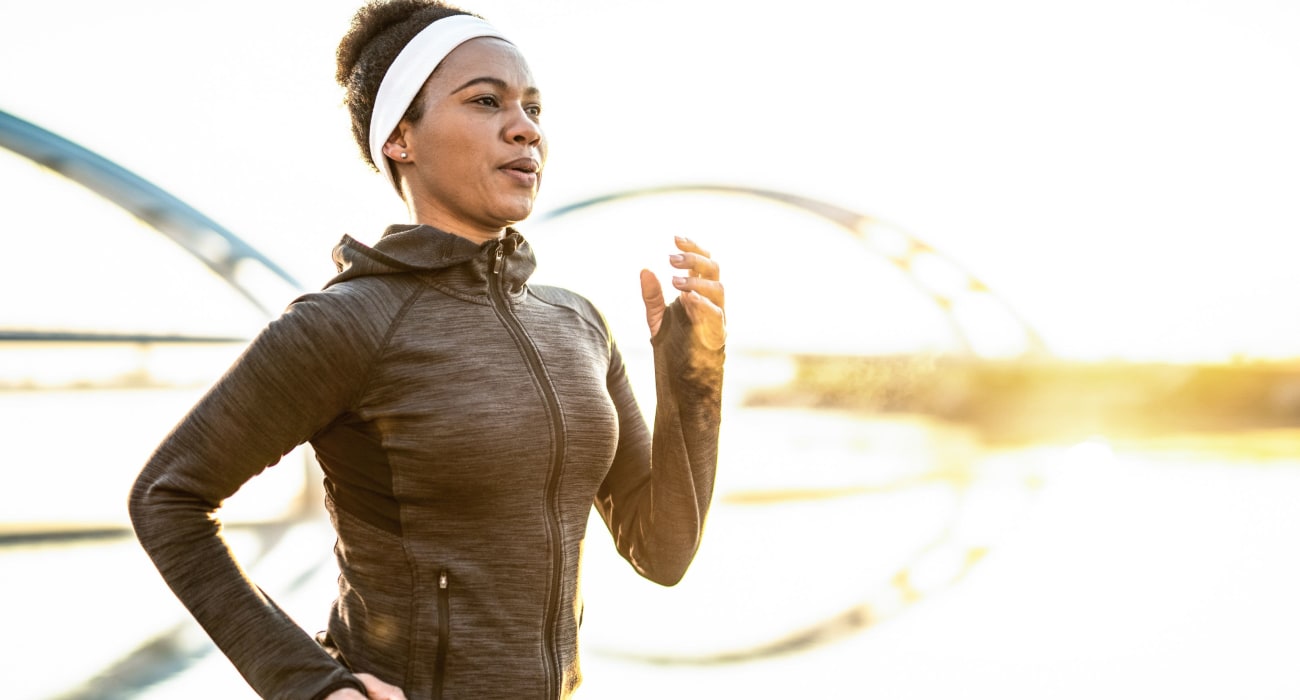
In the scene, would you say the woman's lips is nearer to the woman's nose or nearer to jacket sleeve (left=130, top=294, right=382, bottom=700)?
the woman's nose

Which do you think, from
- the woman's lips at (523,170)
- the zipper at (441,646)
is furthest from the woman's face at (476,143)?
the zipper at (441,646)

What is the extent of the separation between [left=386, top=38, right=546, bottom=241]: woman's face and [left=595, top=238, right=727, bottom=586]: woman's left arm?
0.14 meters

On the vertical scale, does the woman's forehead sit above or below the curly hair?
below

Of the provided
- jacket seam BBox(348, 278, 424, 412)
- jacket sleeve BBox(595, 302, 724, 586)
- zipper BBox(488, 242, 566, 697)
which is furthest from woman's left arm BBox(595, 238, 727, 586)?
jacket seam BBox(348, 278, 424, 412)

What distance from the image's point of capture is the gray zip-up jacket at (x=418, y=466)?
754mm

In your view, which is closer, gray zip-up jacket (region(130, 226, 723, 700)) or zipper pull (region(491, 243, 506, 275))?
gray zip-up jacket (region(130, 226, 723, 700))

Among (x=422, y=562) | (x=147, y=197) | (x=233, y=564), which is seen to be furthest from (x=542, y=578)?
(x=147, y=197)

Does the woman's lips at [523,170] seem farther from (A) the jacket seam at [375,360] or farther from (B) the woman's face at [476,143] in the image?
(A) the jacket seam at [375,360]

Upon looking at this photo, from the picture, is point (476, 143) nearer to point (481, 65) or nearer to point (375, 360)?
point (481, 65)

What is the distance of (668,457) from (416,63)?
40cm

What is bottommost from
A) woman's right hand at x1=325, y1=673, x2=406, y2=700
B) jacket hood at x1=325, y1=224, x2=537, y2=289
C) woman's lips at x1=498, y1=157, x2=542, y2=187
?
woman's right hand at x1=325, y1=673, x2=406, y2=700

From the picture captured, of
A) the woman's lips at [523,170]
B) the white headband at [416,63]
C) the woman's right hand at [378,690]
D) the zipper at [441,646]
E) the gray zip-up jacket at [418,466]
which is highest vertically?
the white headband at [416,63]

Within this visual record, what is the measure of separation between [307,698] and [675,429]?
365mm

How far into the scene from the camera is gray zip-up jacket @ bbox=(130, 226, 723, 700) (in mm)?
754
